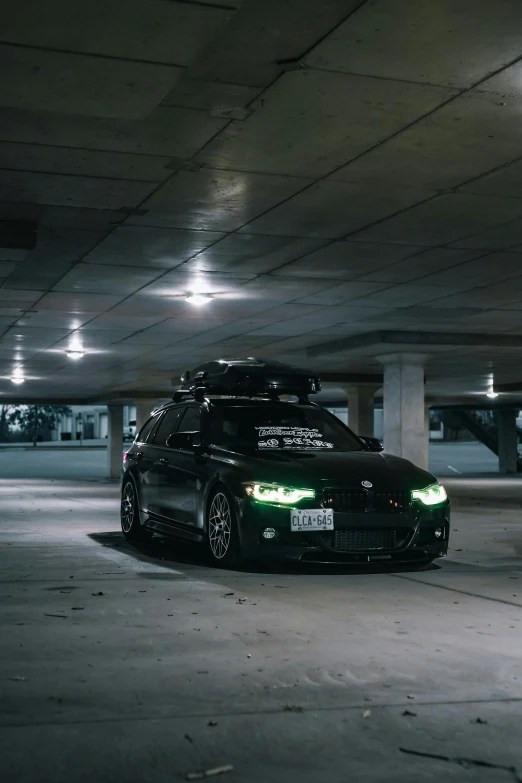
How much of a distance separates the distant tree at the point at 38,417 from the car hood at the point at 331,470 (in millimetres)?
106910

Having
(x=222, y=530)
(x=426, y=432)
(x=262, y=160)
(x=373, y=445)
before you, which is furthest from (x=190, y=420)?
(x=426, y=432)

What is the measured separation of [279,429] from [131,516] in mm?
2613

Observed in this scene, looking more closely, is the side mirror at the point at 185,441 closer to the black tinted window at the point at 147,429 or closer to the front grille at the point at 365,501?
the black tinted window at the point at 147,429

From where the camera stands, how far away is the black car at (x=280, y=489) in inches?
380

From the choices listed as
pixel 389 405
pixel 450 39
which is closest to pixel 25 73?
pixel 450 39

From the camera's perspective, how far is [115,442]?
4488 cm

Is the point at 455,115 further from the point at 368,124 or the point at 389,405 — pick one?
the point at 389,405

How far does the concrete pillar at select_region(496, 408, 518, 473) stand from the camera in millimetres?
48375

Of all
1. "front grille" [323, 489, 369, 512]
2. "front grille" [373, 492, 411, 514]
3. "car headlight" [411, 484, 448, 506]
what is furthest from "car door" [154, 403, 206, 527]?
"car headlight" [411, 484, 448, 506]

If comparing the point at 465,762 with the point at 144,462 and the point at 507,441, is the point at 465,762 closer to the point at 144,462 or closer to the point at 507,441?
the point at 144,462

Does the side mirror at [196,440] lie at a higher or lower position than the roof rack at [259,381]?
lower

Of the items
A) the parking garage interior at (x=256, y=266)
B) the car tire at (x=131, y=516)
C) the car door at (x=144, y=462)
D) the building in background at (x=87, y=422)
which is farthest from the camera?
the building in background at (x=87, y=422)

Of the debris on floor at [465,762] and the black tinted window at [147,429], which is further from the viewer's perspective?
the black tinted window at [147,429]

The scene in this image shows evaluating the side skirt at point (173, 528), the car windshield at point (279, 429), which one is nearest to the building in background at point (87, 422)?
the side skirt at point (173, 528)
